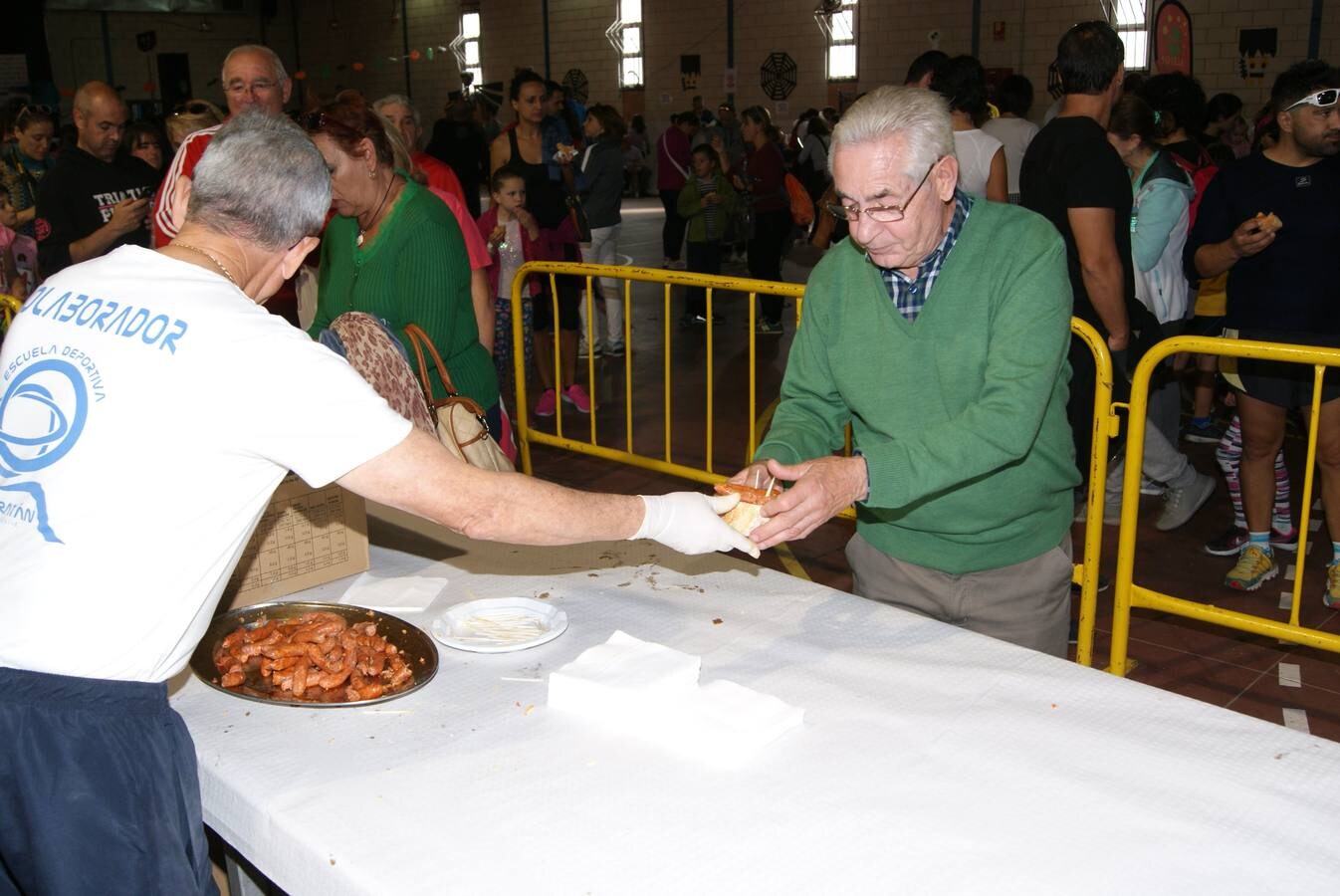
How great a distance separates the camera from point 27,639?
158 centimetres

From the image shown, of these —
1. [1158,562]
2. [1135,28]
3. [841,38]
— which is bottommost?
[1158,562]

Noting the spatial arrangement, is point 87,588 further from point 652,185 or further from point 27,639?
point 652,185

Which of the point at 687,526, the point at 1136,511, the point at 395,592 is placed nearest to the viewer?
the point at 687,526

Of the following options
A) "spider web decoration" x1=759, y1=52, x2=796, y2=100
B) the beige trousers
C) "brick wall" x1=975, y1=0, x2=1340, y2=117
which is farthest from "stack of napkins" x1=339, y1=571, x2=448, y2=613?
"spider web decoration" x1=759, y1=52, x2=796, y2=100

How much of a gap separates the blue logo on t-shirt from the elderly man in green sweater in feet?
A: 3.94

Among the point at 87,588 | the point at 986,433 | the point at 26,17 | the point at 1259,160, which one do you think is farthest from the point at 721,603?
the point at 26,17

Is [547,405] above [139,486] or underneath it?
underneath

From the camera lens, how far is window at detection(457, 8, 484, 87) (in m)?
25.9

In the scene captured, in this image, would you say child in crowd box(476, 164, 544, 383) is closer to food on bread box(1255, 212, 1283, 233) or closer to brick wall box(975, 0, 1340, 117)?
food on bread box(1255, 212, 1283, 233)

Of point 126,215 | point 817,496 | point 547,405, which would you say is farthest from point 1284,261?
point 126,215

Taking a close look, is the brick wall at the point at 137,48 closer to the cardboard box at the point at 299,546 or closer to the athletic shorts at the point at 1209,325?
the athletic shorts at the point at 1209,325

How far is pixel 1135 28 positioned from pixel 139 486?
17.2 m

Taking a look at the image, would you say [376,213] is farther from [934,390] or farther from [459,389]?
[934,390]

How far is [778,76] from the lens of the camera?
20.7 meters
